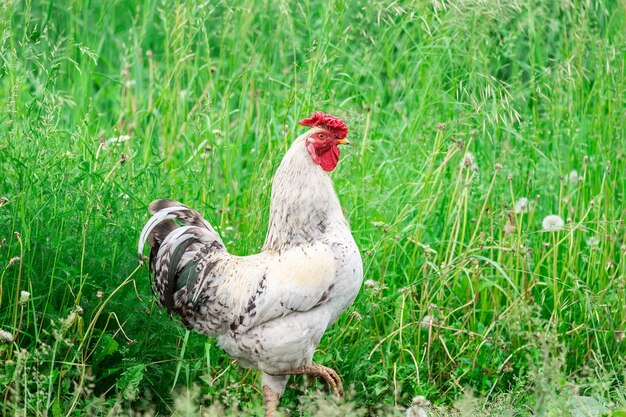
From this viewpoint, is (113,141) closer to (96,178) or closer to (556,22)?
(96,178)

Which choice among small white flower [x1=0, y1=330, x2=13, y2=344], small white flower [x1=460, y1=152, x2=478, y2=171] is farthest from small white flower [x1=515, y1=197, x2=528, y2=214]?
small white flower [x1=0, y1=330, x2=13, y2=344]

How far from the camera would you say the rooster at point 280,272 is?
13.0 ft

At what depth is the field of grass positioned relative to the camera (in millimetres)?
4219

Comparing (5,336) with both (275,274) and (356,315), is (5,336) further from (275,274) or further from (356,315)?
(356,315)

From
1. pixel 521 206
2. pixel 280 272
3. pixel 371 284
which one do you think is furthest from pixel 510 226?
pixel 280 272

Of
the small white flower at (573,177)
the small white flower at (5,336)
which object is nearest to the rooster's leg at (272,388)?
the small white flower at (5,336)

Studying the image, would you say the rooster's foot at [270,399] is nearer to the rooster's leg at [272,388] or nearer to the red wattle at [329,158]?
the rooster's leg at [272,388]

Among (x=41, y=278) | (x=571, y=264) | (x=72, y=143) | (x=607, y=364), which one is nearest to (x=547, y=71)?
(x=571, y=264)

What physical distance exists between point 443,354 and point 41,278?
6.62 ft

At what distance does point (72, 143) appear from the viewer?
15.1 feet

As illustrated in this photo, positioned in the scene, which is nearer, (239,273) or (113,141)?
(239,273)

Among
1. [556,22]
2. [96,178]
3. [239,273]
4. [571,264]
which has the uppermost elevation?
[556,22]

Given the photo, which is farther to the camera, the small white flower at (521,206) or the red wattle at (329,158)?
the small white flower at (521,206)

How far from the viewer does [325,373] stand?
13.8ft
